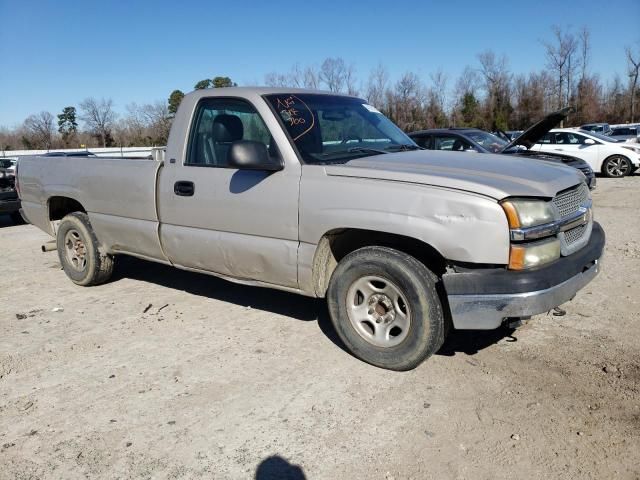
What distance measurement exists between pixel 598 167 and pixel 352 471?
17108mm

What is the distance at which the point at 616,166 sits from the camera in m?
16.9

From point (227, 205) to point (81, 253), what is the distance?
2689 millimetres

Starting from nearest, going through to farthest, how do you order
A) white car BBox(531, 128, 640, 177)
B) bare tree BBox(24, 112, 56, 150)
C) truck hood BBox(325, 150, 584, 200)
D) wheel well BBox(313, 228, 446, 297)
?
truck hood BBox(325, 150, 584, 200) < wheel well BBox(313, 228, 446, 297) < white car BBox(531, 128, 640, 177) < bare tree BBox(24, 112, 56, 150)

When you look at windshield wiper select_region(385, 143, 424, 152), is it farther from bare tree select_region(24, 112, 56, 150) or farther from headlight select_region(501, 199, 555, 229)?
bare tree select_region(24, 112, 56, 150)

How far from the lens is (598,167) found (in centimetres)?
1717

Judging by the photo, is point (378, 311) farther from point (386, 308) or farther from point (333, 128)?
point (333, 128)

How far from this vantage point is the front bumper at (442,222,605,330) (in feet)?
10.7

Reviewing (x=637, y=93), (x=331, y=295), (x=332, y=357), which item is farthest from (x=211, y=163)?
(x=637, y=93)

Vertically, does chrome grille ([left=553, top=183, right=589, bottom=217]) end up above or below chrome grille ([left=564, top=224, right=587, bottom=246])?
above

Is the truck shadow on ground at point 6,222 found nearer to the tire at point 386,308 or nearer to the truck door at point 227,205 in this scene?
the truck door at point 227,205

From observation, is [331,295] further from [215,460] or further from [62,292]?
[62,292]

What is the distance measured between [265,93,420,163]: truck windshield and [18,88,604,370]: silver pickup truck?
13mm

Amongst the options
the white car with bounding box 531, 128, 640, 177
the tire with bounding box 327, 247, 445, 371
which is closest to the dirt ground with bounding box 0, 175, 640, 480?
the tire with bounding box 327, 247, 445, 371

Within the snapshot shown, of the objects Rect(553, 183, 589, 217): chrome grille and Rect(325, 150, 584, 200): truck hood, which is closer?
Rect(325, 150, 584, 200): truck hood
